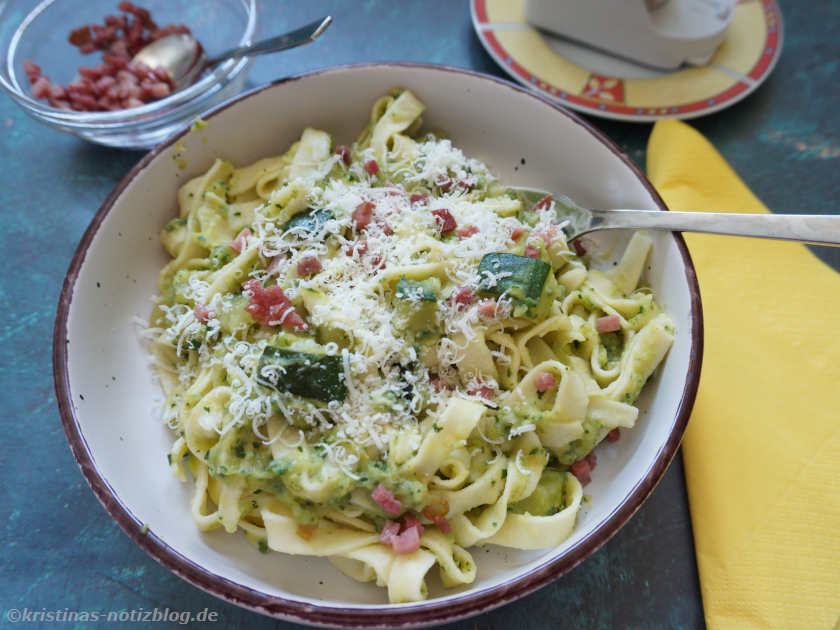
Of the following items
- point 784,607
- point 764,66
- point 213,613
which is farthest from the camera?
point 764,66

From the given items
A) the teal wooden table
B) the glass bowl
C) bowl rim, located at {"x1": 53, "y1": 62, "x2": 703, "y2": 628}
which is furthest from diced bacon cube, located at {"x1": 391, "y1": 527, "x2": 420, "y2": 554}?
the glass bowl

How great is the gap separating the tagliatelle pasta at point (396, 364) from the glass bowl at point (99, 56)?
2.22 ft

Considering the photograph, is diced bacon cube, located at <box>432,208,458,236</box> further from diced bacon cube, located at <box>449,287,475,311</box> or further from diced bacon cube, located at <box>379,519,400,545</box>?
diced bacon cube, located at <box>379,519,400,545</box>

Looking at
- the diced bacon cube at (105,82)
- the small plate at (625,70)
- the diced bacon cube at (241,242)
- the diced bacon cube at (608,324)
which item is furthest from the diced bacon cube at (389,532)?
the diced bacon cube at (105,82)

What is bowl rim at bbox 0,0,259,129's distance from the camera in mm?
3248

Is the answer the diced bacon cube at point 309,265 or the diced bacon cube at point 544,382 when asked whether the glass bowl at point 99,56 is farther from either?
the diced bacon cube at point 544,382

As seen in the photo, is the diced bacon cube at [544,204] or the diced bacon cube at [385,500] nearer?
the diced bacon cube at [385,500]

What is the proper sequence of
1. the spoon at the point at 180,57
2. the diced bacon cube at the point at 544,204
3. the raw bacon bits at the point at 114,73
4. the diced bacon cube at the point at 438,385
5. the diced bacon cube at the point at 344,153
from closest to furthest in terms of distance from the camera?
the diced bacon cube at the point at 438,385
the diced bacon cube at the point at 544,204
the diced bacon cube at the point at 344,153
the raw bacon bits at the point at 114,73
the spoon at the point at 180,57

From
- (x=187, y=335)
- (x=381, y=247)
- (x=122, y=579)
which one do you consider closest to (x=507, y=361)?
(x=381, y=247)

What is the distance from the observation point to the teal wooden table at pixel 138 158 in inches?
100

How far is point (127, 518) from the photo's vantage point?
2158 millimetres

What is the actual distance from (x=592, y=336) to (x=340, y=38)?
260 cm

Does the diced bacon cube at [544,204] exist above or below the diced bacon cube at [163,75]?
below

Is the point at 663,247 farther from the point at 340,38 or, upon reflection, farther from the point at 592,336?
the point at 340,38
